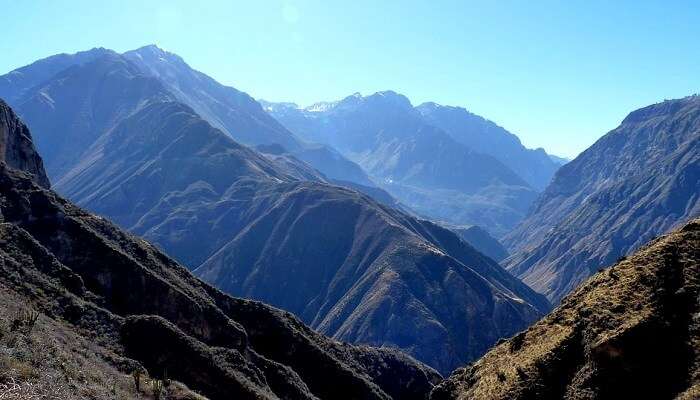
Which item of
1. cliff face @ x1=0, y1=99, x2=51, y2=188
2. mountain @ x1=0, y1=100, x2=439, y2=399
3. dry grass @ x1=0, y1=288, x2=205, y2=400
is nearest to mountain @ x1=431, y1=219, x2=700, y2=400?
dry grass @ x1=0, y1=288, x2=205, y2=400

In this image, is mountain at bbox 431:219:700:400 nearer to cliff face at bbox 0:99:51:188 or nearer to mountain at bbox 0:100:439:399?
mountain at bbox 0:100:439:399

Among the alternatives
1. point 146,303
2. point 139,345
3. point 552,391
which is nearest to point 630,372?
point 552,391

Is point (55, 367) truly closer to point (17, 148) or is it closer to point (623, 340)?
point (623, 340)

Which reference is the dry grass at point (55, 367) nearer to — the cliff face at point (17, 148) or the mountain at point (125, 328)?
the mountain at point (125, 328)

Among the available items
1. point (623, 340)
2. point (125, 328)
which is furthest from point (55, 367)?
point (623, 340)

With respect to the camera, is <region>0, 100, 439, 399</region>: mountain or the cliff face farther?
the cliff face

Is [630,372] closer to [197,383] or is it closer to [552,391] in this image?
[552,391]
